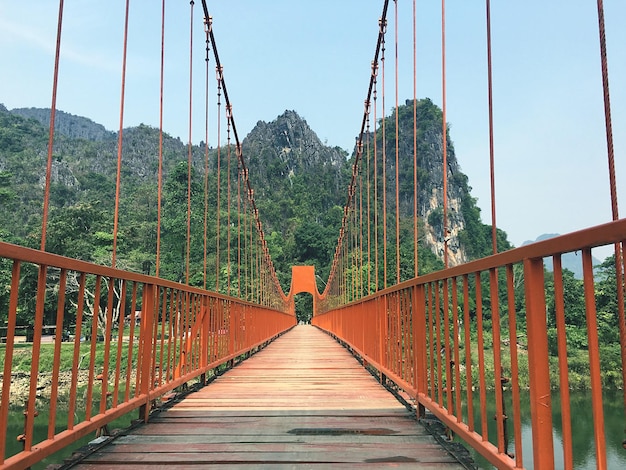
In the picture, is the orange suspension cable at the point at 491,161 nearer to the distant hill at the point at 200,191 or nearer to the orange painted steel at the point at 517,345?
the orange painted steel at the point at 517,345

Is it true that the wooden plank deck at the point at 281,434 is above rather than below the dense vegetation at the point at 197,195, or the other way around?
below

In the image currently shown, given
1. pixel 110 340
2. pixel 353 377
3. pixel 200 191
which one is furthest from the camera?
pixel 200 191

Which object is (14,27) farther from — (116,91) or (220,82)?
(220,82)

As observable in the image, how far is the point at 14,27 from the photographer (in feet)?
13.2

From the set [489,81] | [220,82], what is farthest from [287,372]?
[220,82]

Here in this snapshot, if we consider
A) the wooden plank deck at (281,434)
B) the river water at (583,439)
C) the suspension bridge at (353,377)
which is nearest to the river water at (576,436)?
the river water at (583,439)

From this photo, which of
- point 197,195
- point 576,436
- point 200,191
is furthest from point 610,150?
point 200,191

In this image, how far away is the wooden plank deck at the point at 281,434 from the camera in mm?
1724

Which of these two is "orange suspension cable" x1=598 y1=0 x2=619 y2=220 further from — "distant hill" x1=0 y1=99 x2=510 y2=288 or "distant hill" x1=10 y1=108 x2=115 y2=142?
"distant hill" x1=10 y1=108 x2=115 y2=142

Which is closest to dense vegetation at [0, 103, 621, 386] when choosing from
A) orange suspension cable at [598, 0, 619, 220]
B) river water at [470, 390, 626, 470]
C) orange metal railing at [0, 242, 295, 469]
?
orange metal railing at [0, 242, 295, 469]

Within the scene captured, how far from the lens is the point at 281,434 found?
211cm

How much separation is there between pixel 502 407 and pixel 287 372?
3.27 metres

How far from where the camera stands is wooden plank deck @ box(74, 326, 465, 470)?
5.65 feet

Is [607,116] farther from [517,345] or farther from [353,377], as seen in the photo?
[353,377]
